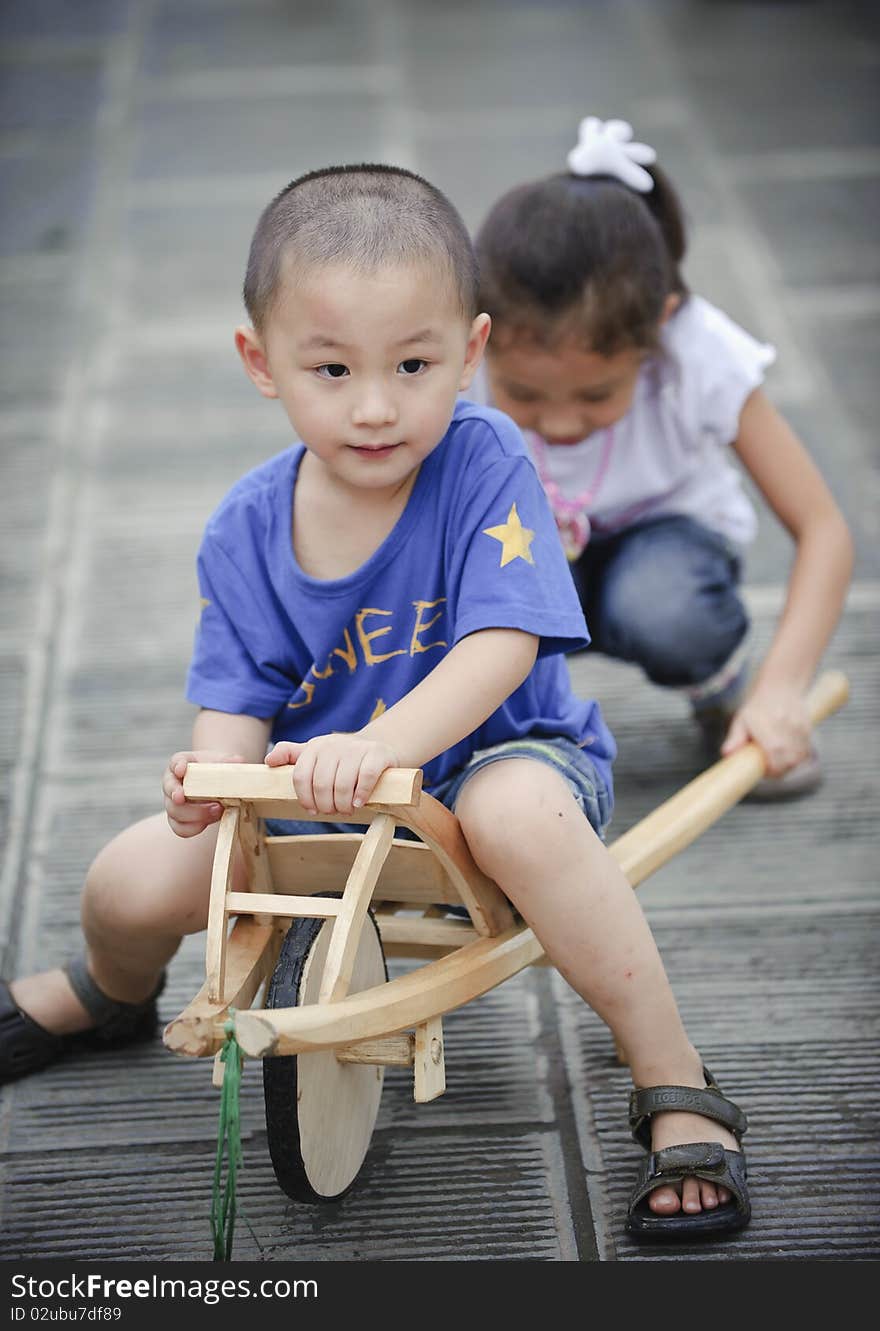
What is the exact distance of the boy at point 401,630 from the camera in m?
1.43

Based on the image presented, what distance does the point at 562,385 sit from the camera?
6.63 ft

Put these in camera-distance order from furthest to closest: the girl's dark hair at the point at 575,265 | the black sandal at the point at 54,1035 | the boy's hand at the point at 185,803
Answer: the girl's dark hair at the point at 575,265 < the black sandal at the point at 54,1035 < the boy's hand at the point at 185,803

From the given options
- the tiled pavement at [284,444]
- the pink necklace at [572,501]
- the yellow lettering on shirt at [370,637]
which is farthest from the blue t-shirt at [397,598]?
the pink necklace at [572,501]

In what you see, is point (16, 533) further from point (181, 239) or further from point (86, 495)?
point (181, 239)

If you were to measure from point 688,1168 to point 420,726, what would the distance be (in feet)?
1.81

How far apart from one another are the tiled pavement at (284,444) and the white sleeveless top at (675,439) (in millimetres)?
384

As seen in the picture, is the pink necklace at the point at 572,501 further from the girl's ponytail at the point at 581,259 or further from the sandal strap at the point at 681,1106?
the sandal strap at the point at 681,1106

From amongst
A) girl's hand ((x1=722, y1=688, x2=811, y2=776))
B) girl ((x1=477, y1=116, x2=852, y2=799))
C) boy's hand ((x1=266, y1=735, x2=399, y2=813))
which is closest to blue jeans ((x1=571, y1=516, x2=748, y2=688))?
girl ((x1=477, y1=116, x2=852, y2=799))

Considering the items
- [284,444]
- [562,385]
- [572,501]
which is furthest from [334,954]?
[284,444]

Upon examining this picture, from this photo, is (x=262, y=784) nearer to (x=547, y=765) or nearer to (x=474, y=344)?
(x=547, y=765)

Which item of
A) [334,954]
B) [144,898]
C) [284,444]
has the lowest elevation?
[334,954]

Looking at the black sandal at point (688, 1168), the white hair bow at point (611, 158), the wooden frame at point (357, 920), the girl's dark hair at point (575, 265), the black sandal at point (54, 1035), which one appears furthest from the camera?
the white hair bow at point (611, 158)

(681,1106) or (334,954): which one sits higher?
(334,954)

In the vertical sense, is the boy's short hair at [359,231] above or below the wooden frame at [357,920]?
above
